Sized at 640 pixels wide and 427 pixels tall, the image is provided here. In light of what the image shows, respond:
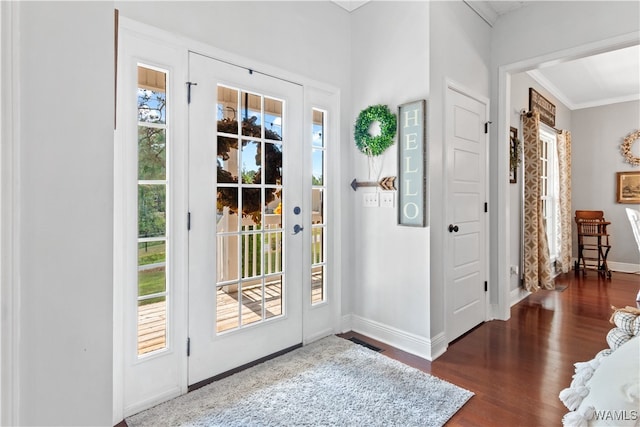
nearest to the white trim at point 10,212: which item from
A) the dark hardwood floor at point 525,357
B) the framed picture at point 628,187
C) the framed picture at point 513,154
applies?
the dark hardwood floor at point 525,357

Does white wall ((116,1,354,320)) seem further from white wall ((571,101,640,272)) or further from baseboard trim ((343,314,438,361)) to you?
white wall ((571,101,640,272))

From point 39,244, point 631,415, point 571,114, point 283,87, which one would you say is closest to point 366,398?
point 631,415

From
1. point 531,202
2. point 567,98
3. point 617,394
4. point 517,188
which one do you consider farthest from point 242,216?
point 567,98

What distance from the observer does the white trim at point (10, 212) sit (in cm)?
41

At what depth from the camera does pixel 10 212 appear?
0.42m

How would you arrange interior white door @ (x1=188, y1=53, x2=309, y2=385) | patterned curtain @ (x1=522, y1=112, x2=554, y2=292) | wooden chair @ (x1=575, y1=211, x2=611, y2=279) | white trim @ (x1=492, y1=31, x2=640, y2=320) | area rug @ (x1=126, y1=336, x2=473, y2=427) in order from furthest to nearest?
wooden chair @ (x1=575, y1=211, x2=611, y2=279), patterned curtain @ (x1=522, y1=112, x2=554, y2=292), white trim @ (x1=492, y1=31, x2=640, y2=320), interior white door @ (x1=188, y1=53, x2=309, y2=385), area rug @ (x1=126, y1=336, x2=473, y2=427)

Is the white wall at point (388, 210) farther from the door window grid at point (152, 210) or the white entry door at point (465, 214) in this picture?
the door window grid at point (152, 210)

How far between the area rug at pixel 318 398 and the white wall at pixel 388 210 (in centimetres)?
46

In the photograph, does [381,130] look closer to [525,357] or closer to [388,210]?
[388,210]

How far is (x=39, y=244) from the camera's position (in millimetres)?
437

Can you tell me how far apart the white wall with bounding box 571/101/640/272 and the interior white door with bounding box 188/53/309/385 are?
5618 millimetres

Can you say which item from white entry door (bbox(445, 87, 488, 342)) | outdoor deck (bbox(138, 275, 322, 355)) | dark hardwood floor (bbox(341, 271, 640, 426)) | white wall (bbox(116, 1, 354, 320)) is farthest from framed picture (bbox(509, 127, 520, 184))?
outdoor deck (bbox(138, 275, 322, 355))

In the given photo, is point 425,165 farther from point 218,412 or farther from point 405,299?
point 218,412

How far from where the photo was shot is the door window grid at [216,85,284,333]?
2.22m
